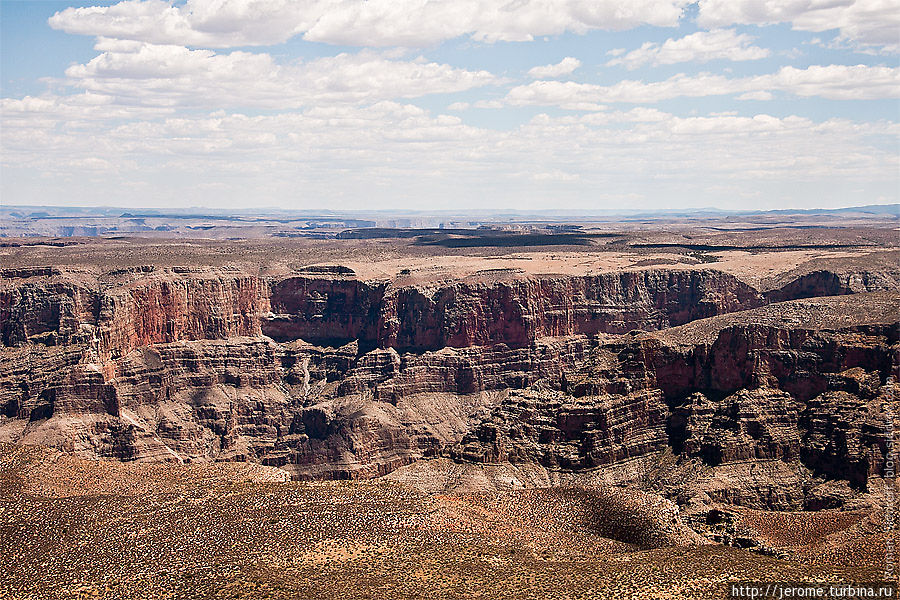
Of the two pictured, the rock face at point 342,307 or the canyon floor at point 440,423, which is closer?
the canyon floor at point 440,423

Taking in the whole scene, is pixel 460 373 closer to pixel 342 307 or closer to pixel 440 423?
pixel 440 423

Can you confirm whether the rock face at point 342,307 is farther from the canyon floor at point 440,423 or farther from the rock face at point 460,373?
the canyon floor at point 440,423

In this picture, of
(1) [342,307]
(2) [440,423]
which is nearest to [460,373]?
(2) [440,423]

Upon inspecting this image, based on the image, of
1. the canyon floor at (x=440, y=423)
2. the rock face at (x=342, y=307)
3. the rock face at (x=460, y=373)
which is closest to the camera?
the canyon floor at (x=440, y=423)

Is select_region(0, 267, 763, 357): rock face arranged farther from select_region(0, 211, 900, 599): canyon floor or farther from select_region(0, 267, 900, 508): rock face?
select_region(0, 211, 900, 599): canyon floor

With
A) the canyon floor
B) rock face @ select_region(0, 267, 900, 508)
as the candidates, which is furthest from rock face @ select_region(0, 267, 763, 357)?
the canyon floor

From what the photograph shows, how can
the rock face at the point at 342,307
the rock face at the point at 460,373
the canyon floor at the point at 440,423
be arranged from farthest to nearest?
the rock face at the point at 342,307 → the rock face at the point at 460,373 → the canyon floor at the point at 440,423

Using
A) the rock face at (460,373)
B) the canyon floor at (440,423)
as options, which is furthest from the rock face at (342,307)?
the canyon floor at (440,423)
